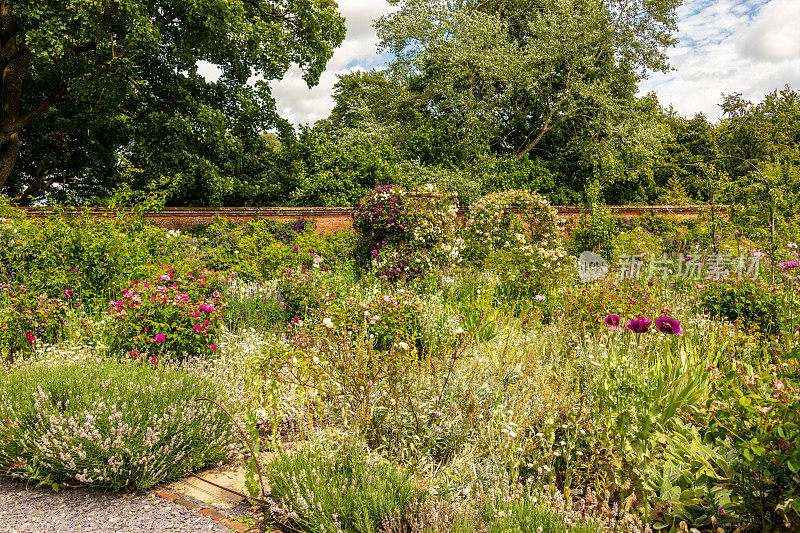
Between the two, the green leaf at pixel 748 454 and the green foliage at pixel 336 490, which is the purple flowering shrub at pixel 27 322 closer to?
the green foliage at pixel 336 490

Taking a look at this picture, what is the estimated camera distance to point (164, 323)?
178 inches

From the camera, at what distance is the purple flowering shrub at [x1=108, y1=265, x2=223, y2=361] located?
14.8 ft

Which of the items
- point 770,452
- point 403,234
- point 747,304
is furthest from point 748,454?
point 403,234

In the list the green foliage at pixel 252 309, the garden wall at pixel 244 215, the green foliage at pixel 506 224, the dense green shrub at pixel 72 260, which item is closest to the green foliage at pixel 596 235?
the green foliage at pixel 506 224

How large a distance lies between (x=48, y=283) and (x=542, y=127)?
1616 cm

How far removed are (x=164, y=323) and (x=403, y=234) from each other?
186 inches

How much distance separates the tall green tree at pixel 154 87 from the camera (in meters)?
10.9

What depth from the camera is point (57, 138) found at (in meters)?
13.8

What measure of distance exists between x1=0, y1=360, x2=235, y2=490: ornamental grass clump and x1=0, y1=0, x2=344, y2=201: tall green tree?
30.1ft

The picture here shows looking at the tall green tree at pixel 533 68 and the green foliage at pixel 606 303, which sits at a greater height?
the tall green tree at pixel 533 68

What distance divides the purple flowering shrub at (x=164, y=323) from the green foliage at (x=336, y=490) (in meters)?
2.23

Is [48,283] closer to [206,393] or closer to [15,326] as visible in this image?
[15,326]

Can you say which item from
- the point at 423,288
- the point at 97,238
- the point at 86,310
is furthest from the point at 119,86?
the point at 423,288

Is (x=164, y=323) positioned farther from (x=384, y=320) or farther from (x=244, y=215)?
(x=244, y=215)
